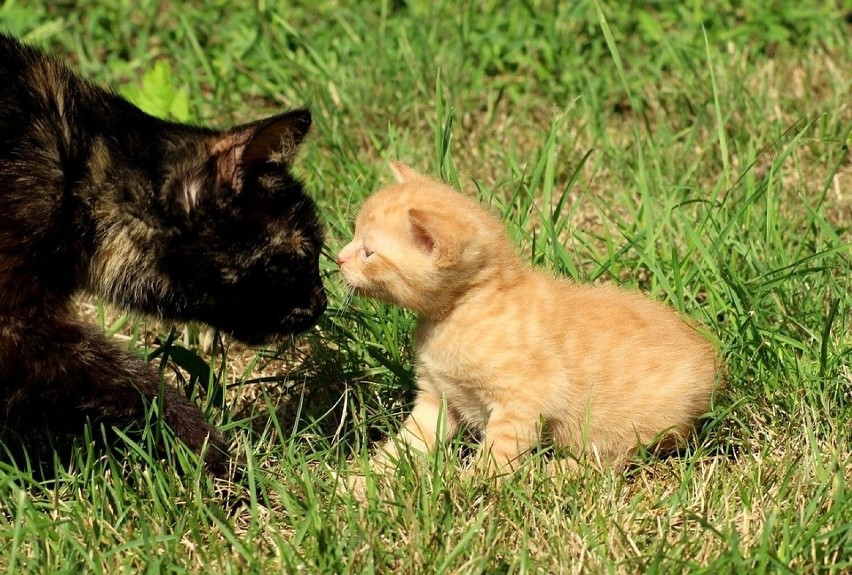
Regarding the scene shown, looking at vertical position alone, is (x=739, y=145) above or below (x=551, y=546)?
Answer: above

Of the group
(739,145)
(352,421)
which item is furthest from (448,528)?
(739,145)

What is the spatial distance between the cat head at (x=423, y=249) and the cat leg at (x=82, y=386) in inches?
25.2

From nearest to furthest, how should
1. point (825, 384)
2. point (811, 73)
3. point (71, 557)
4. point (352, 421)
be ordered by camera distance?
point (71, 557) < point (825, 384) < point (352, 421) < point (811, 73)

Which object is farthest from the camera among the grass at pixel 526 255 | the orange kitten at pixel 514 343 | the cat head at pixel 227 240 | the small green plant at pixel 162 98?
the small green plant at pixel 162 98

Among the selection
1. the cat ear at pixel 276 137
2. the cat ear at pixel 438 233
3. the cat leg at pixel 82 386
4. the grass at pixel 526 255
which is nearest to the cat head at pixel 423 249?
the cat ear at pixel 438 233

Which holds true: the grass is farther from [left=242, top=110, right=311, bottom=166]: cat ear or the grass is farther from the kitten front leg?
[left=242, top=110, right=311, bottom=166]: cat ear

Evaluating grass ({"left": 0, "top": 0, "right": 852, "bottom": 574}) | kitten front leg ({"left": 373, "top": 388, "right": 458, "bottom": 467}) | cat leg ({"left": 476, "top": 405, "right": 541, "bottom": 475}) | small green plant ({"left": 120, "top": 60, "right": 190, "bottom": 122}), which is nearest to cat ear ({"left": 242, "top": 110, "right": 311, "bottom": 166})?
grass ({"left": 0, "top": 0, "right": 852, "bottom": 574})

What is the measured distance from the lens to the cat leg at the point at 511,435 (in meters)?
3.19

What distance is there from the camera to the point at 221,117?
5371mm

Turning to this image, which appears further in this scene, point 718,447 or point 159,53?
point 159,53

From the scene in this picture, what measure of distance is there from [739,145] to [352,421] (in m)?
2.11

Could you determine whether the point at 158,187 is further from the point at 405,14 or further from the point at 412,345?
the point at 405,14

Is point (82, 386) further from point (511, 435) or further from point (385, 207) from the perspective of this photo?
point (511, 435)

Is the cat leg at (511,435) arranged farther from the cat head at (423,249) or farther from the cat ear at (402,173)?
the cat ear at (402,173)
